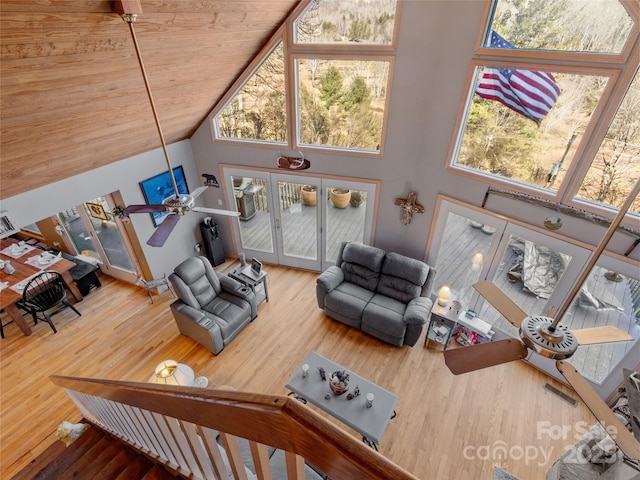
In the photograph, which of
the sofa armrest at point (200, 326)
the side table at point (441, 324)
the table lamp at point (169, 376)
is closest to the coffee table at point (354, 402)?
the table lamp at point (169, 376)

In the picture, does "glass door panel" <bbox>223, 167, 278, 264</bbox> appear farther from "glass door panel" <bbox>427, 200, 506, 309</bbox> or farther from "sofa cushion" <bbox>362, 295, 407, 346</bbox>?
"glass door panel" <bbox>427, 200, 506, 309</bbox>

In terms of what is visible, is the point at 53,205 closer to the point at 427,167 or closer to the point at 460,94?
the point at 427,167

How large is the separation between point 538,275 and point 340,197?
331 centimetres

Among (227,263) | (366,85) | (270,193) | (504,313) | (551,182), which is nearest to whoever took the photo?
(504,313)

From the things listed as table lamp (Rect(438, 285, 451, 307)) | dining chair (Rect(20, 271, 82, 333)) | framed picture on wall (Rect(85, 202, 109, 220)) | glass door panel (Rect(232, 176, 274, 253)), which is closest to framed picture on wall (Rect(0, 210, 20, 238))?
dining chair (Rect(20, 271, 82, 333))

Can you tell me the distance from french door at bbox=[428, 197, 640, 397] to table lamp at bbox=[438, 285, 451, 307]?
17.4 inches

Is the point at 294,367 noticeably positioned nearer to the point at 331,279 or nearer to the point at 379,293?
the point at 331,279

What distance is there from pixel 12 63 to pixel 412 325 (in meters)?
5.10

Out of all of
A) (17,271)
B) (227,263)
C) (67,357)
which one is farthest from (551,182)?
(17,271)

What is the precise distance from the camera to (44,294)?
542 centimetres

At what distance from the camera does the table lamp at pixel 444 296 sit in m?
5.15

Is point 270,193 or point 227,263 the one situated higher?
point 270,193

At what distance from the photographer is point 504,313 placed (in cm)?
231

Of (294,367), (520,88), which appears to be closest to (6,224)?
(294,367)
